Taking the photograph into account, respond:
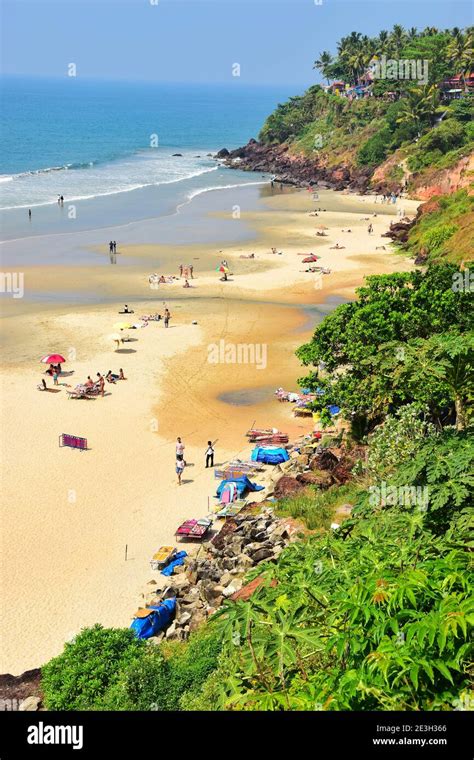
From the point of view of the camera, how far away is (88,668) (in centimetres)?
1060

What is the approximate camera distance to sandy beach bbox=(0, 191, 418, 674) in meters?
16.3

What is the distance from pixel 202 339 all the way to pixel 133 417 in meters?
8.90

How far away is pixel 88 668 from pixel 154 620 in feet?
11.3

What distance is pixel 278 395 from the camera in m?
27.1

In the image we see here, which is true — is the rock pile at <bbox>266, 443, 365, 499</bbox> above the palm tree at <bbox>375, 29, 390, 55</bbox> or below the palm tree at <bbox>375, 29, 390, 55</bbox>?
below

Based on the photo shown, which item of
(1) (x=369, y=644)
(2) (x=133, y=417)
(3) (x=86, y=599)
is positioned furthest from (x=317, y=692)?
(2) (x=133, y=417)

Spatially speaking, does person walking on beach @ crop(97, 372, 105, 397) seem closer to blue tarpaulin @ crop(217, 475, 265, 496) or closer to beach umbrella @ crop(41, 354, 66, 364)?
beach umbrella @ crop(41, 354, 66, 364)

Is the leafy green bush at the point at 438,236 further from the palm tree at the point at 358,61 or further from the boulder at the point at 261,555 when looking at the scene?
the palm tree at the point at 358,61

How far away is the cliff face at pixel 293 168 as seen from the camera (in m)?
84.9

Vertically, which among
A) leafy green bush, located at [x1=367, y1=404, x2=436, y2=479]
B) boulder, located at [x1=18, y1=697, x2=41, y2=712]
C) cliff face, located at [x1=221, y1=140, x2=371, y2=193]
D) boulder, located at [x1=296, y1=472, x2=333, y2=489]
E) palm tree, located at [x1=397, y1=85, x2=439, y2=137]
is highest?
palm tree, located at [x1=397, y1=85, x2=439, y2=137]

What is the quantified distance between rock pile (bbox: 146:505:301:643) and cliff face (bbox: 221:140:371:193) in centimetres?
6945

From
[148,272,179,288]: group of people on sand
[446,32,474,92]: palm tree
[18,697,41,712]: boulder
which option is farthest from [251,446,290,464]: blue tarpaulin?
[446,32,474,92]: palm tree

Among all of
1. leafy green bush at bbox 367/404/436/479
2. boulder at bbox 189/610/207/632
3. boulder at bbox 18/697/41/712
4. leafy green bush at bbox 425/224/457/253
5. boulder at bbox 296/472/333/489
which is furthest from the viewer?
leafy green bush at bbox 425/224/457/253
